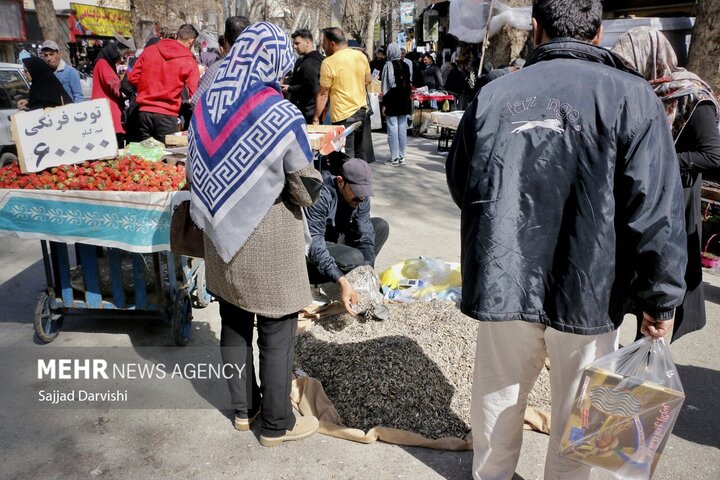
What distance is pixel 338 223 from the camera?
4281 millimetres

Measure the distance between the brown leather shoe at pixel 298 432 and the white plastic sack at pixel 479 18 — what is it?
8971 millimetres

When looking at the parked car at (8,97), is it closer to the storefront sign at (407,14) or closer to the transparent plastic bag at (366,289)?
the transparent plastic bag at (366,289)

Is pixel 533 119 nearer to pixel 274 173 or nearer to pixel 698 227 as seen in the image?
pixel 274 173

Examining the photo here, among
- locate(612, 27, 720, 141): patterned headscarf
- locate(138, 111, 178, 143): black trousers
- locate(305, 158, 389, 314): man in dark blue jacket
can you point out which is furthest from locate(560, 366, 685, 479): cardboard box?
locate(138, 111, 178, 143): black trousers

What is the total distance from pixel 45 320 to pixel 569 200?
10.7ft

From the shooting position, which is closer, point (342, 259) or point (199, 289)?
point (342, 259)

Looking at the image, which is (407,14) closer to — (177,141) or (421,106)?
(421,106)

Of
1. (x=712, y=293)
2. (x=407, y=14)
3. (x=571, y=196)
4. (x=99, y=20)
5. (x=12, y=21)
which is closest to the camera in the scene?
(x=571, y=196)

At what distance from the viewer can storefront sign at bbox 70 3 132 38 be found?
1197 inches

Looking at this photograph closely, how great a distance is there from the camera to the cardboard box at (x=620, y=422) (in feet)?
6.47

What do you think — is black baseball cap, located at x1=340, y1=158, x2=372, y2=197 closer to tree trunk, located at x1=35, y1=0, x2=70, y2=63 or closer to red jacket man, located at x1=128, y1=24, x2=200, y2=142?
red jacket man, located at x1=128, y1=24, x2=200, y2=142

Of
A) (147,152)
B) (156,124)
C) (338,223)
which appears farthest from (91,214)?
(156,124)

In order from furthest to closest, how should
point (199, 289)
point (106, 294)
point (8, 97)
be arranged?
point (8, 97), point (199, 289), point (106, 294)

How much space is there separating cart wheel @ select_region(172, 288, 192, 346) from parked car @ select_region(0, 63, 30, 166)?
5952 millimetres
